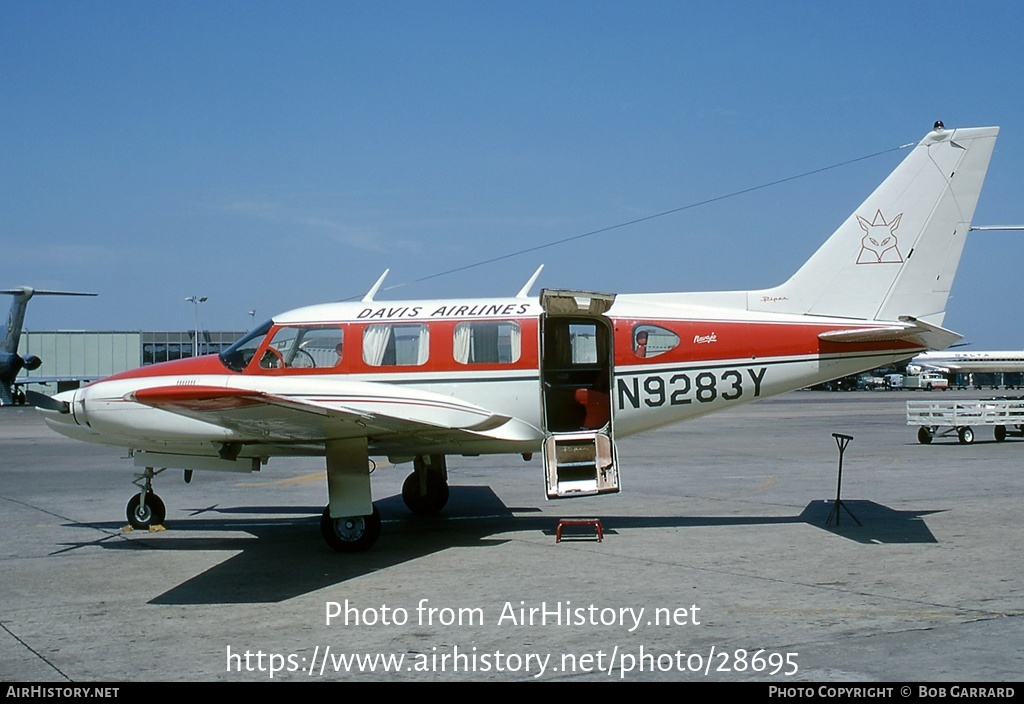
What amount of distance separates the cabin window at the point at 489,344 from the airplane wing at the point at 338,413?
622mm

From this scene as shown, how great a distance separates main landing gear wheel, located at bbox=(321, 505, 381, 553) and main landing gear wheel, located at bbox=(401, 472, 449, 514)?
322 cm

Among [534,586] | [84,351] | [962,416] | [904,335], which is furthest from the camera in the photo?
[84,351]

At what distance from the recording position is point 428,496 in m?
14.1

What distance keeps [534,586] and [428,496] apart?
541cm

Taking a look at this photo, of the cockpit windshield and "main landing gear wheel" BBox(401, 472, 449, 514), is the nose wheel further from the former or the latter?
"main landing gear wheel" BBox(401, 472, 449, 514)

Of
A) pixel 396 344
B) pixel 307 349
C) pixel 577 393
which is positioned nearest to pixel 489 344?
pixel 396 344

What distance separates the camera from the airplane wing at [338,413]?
8383mm

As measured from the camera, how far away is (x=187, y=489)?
17.8m

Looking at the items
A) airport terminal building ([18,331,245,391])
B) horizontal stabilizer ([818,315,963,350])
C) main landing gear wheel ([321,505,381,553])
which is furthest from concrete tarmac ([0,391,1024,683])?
airport terminal building ([18,331,245,391])

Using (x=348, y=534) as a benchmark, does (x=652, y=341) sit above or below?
above

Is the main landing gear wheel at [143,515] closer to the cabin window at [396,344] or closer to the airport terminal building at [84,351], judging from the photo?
the cabin window at [396,344]

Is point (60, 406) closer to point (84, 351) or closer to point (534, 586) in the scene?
point (534, 586)

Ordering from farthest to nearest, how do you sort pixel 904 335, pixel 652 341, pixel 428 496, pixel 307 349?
pixel 428 496
pixel 307 349
pixel 652 341
pixel 904 335

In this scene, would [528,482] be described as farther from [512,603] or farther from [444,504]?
[512,603]
